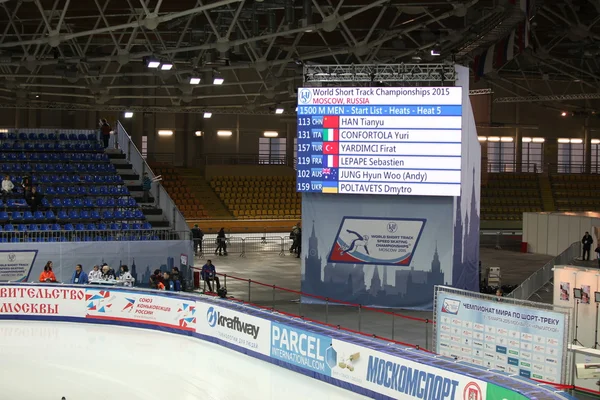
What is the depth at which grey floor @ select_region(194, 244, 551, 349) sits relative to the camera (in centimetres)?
2058

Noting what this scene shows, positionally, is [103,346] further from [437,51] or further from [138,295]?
[437,51]

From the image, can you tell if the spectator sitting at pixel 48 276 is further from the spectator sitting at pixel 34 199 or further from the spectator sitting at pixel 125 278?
the spectator sitting at pixel 34 199

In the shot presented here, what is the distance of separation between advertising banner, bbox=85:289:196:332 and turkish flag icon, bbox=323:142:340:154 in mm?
6032

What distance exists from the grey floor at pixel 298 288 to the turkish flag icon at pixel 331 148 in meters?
3.86

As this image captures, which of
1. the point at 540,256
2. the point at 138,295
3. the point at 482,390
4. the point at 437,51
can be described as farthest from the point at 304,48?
the point at 482,390

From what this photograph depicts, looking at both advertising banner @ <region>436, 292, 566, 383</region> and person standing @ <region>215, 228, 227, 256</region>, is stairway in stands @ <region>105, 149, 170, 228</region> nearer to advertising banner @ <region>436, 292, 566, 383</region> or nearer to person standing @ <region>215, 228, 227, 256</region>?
person standing @ <region>215, 228, 227, 256</region>

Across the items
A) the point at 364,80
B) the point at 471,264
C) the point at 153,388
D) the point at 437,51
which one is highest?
the point at 437,51

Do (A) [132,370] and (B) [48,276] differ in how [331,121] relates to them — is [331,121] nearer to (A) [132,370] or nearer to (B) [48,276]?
(B) [48,276]

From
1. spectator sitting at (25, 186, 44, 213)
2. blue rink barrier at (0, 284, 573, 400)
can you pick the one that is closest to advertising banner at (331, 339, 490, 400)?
blue rink barrier at (0, 284, 573, 400)

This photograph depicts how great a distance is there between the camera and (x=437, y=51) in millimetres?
28906

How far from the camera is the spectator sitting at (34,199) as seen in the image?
93.9 feet

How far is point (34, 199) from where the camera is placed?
2864 cm

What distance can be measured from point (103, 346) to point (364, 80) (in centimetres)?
998

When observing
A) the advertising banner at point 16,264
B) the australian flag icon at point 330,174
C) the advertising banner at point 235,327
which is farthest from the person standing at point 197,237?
the advertising banner at point 235,327
